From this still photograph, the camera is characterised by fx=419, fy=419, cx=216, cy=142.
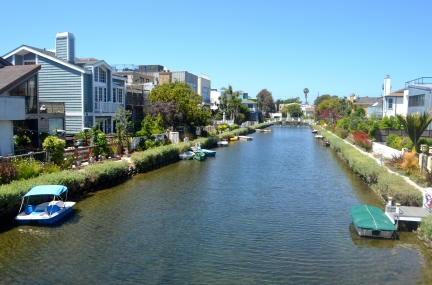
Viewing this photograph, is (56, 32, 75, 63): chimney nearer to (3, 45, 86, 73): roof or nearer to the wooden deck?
(3, 45, 86, 73): roof

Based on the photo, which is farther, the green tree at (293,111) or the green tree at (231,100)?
the green tree at (293,111)

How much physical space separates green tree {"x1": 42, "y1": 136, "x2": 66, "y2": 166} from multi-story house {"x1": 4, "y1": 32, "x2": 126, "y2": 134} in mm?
13491

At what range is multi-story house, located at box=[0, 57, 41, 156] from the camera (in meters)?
23.5

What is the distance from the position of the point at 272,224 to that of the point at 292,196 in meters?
6.51

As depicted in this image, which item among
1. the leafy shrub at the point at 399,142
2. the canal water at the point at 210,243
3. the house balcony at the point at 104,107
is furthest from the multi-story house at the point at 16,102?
the leafy shrub at the point at 399,142

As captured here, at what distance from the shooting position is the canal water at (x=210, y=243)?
1349 cm

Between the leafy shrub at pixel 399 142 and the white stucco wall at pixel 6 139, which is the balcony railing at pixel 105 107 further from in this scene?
the leafy shrub at pixel 399 142

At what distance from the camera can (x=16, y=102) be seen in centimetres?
2416

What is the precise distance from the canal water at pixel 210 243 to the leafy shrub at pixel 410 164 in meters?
3.04

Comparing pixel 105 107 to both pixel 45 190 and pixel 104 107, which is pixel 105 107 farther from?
pixel 45 190

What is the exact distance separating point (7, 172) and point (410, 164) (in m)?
23.2

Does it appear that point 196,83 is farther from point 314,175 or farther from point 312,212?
point 312,212

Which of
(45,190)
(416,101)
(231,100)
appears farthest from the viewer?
(231,100)

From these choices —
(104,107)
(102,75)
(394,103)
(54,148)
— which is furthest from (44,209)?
(394,103)
